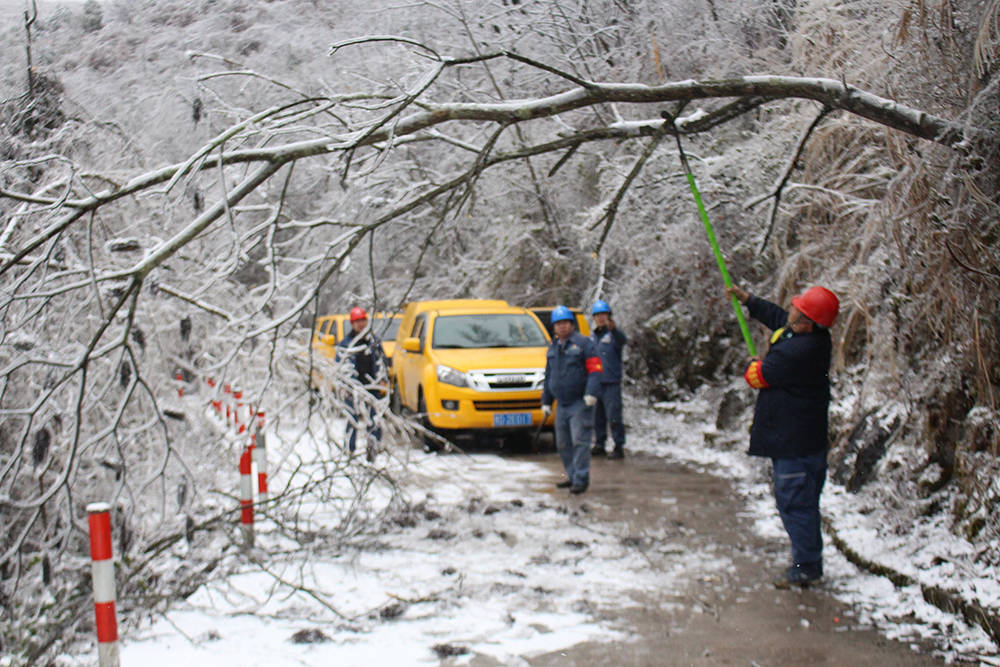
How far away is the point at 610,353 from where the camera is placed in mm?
11953

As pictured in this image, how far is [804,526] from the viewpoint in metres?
5.99

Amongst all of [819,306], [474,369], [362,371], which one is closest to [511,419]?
[474,369]

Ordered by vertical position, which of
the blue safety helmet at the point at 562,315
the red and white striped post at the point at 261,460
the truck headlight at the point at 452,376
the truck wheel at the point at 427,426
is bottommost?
the truck wheel at the point at 427,426

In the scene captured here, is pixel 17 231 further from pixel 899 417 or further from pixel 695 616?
pixel 899 417

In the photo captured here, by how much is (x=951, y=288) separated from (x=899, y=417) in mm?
2654

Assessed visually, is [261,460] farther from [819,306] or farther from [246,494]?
[819,306]

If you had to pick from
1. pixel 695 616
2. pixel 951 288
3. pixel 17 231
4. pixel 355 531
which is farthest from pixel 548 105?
pixel 355 531

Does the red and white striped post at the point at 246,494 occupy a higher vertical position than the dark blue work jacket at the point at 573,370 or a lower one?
lower

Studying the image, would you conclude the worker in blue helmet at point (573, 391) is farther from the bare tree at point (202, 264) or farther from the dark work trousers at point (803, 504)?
the dark work trousers at point (803, 504)

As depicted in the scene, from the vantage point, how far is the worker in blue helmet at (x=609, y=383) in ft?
38.5

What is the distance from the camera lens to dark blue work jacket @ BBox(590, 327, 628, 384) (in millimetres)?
11859

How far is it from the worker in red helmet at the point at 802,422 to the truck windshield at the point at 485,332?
7.39m

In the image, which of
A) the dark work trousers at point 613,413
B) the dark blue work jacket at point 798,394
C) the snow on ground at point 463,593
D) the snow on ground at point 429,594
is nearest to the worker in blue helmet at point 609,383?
the dark work trousers at point 613,413

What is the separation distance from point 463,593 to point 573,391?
3545 millimetres
